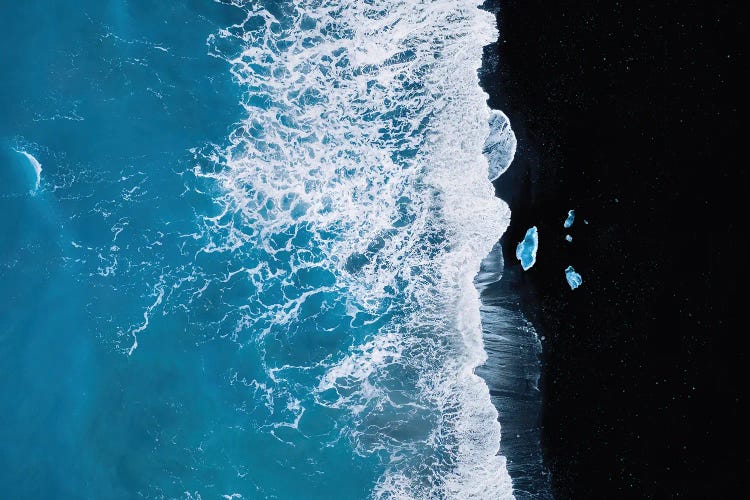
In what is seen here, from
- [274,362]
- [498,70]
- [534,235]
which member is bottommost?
[274,362]

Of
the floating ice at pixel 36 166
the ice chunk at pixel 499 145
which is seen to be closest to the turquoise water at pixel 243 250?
the floating ice at pixel 36 166

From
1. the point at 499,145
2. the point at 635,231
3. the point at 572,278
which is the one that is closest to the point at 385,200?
the point at 499,145

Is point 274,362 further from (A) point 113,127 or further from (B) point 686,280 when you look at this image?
(B) point 686,280

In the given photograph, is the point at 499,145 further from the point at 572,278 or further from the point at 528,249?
the point at 572,278

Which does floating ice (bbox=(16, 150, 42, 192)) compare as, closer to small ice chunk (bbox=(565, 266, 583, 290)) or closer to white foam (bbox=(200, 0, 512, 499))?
white foam (bbox=(200, 0, 512, 499))

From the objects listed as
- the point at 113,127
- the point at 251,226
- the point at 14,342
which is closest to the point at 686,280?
the point at 251,226

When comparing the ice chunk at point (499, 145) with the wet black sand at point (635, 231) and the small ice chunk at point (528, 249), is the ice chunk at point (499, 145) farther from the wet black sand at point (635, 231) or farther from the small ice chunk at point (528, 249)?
the small ice chunk at point (528, 249)
